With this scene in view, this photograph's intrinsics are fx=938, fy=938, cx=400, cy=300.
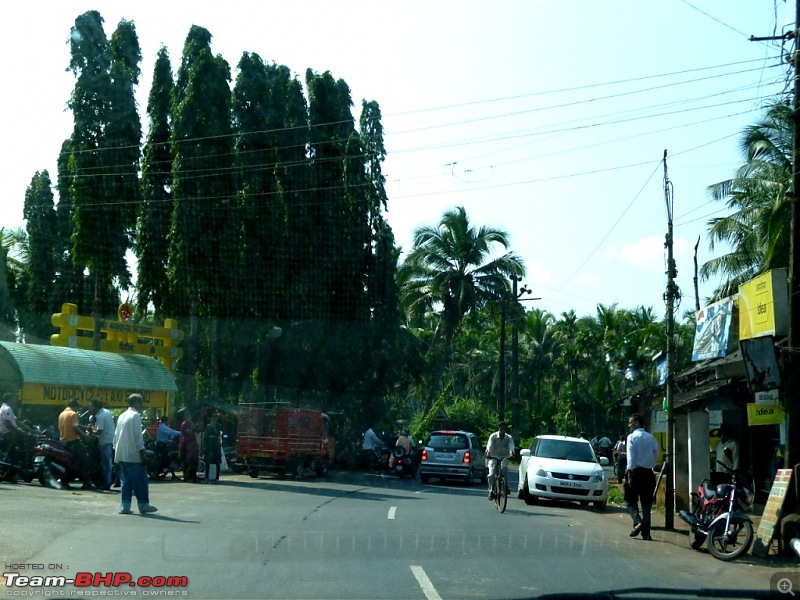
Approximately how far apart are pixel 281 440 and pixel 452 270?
70.8ft

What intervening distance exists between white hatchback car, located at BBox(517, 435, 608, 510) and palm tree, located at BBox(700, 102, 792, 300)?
354 inches

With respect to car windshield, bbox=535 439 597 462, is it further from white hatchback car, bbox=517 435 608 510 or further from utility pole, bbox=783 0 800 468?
utility pole, bbox=783 0 800 468

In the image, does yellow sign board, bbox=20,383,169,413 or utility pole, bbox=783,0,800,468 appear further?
yellow sign board, bbox=20,383,169,413

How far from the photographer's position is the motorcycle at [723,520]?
1217cm

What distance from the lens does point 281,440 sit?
27.4 meters

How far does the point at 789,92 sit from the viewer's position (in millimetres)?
14117

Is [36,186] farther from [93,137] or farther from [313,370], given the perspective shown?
[313,370]

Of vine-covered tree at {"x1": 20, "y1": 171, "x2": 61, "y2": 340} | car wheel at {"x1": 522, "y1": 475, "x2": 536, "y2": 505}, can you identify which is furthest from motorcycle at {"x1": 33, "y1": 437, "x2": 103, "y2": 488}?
vine-covered tree at {"x1": 20, "y1": 171, "x2": 61, "y2": 340}

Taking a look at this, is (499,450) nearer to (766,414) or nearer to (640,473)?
(640,473)

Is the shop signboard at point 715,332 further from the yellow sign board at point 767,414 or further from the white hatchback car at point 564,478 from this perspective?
the yellow sign board at point 767,414

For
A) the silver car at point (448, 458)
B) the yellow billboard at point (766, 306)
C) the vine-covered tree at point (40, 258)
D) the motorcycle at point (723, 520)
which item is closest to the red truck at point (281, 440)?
the silver car at point (448, 458)

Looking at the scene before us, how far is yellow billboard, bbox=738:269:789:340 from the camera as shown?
16484 mm

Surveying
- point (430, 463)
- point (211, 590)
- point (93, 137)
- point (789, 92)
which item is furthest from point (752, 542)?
point (93, 137)

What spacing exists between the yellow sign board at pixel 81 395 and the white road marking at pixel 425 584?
1729 cm
